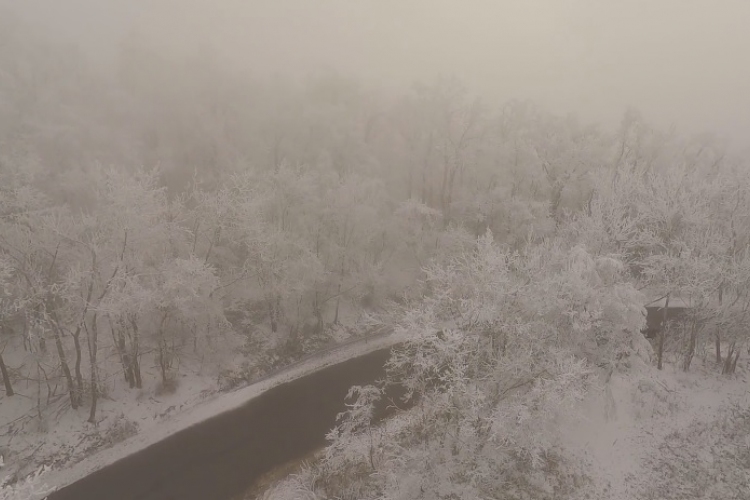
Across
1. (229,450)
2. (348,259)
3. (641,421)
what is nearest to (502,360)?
(641,421)

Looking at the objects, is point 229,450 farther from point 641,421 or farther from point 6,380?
point 641,421

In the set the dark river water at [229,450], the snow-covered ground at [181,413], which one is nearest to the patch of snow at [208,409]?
the snow-covered ground at [181,413]

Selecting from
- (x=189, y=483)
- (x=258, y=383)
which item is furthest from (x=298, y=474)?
(x=258, y=383)

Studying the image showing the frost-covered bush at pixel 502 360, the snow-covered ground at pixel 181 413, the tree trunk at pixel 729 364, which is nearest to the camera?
the frost-covered bush at pixel 502 360

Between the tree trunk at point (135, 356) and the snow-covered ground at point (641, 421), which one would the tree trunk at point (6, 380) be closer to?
the tree trunk at point (135, 356)

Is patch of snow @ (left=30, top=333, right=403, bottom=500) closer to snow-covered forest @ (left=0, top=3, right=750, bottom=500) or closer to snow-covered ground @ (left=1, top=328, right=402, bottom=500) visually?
snow-covered ground @ (left=1, top=328, right=402, bottom=500)

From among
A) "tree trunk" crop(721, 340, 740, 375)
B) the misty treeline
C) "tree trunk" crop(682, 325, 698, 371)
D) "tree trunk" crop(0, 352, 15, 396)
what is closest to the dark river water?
the misty treeline
